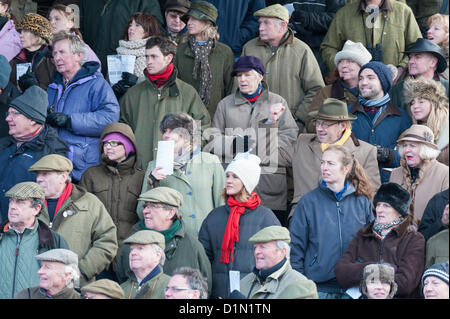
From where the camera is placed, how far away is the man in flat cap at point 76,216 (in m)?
9.43

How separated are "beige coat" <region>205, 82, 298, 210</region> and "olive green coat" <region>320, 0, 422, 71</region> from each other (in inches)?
60.9

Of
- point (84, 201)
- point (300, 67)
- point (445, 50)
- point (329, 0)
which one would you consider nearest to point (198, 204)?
point (84, 201)

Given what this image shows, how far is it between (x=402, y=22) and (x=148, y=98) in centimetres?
306

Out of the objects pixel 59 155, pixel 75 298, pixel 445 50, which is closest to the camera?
pixel 75 298

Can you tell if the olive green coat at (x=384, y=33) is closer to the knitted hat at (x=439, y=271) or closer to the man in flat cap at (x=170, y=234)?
the man in flat cap at (x=170, y=234)

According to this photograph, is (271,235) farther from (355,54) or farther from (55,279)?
(355,54)

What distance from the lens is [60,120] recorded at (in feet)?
34.7

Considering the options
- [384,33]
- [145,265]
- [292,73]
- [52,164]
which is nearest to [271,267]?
[145,265]

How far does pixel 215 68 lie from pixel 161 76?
40.0 inches

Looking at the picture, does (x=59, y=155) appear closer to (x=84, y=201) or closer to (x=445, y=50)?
(x=84, y=201)

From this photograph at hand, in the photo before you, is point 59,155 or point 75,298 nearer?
point 75,298

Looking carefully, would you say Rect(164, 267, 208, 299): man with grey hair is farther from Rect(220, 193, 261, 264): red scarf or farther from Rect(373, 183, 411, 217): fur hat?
Rect(373, 183, 411, 217): fur hat

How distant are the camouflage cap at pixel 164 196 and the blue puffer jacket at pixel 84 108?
148 centimetres

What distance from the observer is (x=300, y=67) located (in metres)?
11.7
